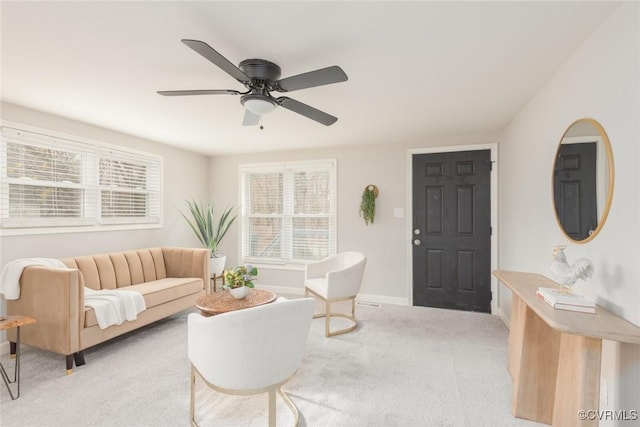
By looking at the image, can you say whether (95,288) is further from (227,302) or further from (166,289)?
(227,302)

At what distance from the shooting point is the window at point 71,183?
9.39 ft

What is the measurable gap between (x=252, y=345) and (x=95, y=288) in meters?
2.57

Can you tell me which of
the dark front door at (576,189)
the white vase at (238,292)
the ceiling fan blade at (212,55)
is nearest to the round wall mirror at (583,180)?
the dark front door at (576,189)

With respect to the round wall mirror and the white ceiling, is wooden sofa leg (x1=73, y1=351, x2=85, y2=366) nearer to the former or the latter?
the white ceiling

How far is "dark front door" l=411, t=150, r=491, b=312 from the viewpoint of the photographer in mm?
3902

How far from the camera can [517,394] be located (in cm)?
193

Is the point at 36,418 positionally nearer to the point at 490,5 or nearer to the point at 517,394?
the point at 517,394

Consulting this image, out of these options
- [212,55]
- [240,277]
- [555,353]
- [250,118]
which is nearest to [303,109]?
[250,118]

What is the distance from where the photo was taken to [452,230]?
4012 millimetres

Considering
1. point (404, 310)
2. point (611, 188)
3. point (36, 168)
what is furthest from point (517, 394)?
point (36, 168)

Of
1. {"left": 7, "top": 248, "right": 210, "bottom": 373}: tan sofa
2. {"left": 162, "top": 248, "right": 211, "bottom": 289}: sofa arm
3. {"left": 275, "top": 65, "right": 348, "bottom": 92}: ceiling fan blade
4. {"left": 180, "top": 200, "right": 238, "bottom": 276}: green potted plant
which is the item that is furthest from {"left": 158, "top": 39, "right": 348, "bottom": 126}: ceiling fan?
{"left": 180, "top": 200, "right": 238, "bottom": 276}: green potted plant

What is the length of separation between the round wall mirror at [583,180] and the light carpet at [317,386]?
124 cm

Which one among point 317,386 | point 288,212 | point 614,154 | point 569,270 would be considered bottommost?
point 317,386

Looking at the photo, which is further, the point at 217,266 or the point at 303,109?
the point at 217,266
